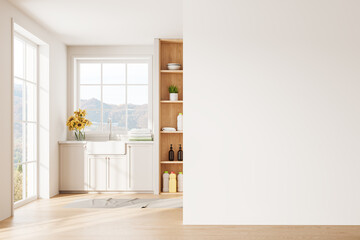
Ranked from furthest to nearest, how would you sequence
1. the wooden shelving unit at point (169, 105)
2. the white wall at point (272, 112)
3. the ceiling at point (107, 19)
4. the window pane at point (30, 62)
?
the wooden shelving unit at point (169, 105) → the window pane at point (30, 62) → the ceiling at point (107, 19) → the white wall at point (272, 112)

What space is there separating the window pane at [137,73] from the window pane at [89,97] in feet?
1.99

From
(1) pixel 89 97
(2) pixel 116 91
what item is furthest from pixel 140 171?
(1) pixel 89 97

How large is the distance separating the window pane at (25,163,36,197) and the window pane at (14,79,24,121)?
0.73 metres

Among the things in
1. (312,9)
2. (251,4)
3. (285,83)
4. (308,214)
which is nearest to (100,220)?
(308,214)

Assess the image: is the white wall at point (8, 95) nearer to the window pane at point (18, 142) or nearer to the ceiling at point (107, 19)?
the ceiling at point (107, 19)

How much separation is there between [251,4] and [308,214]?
2215 mm

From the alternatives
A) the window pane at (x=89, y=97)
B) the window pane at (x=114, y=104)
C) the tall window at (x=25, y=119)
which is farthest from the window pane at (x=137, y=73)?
the tall window at (x=25, y=119)

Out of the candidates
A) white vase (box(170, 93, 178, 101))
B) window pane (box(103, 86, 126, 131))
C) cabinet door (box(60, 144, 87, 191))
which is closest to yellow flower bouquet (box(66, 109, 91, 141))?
cabinet door (box(60, 144, 87, 191))

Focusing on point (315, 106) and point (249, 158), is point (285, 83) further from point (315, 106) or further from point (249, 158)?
point (249, 158)

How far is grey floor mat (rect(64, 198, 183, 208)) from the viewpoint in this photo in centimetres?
482

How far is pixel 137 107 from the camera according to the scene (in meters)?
6.45

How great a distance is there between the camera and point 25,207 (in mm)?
4781

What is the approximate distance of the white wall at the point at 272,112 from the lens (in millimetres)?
3766

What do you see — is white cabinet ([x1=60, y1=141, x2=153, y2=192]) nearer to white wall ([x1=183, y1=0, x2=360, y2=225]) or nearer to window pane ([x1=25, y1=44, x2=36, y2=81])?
window pane ([x1=25, y1=44, x2=36, y2=81])
